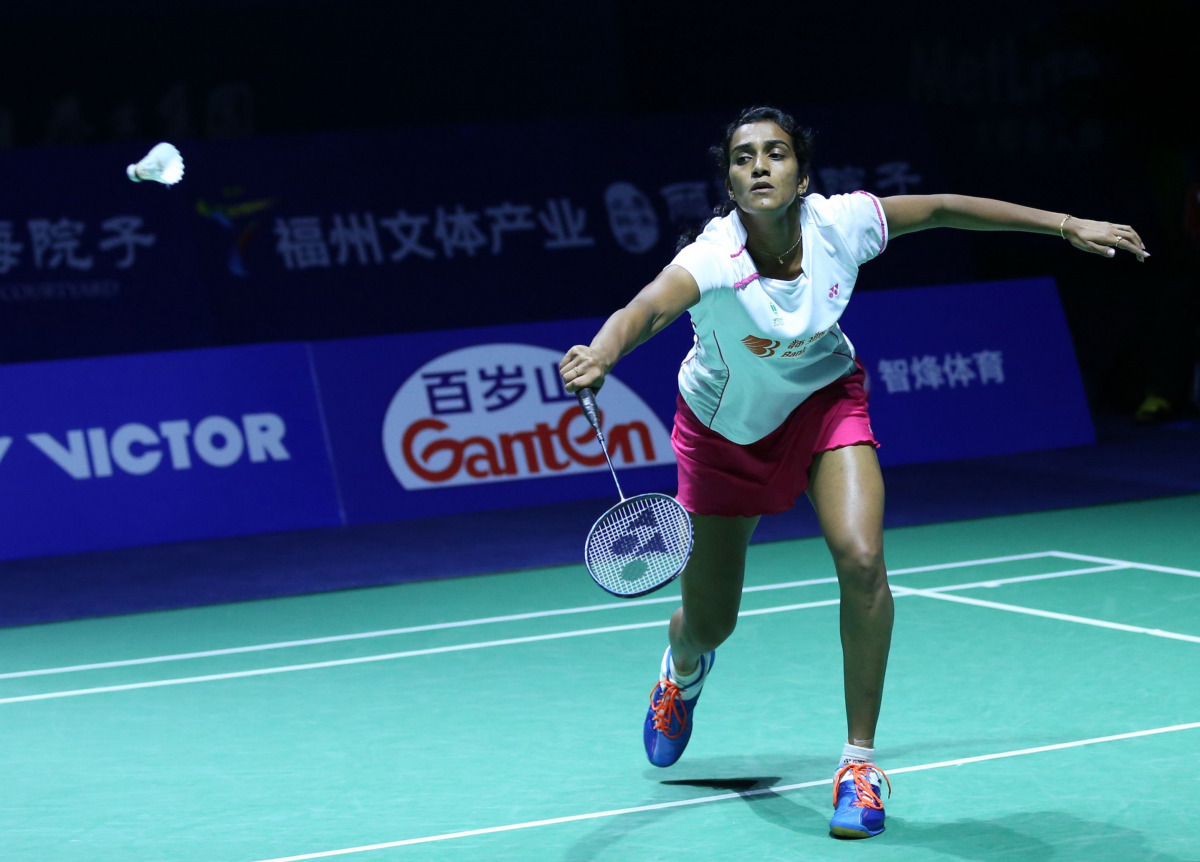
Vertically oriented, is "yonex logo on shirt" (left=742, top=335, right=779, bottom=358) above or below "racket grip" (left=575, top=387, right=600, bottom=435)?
above

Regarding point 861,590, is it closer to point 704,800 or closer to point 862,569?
point 862,569

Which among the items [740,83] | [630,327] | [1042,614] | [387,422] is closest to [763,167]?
[630,327]

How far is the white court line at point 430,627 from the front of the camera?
20.4 feet

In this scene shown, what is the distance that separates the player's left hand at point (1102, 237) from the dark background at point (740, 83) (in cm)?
831

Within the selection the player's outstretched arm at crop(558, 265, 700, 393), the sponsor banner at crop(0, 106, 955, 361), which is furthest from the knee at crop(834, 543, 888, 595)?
the sponsor banner at crop(0, 106, 955, 361)

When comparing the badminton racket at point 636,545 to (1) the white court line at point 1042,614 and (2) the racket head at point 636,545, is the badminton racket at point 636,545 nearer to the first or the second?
(2) the racket head at point 636,545

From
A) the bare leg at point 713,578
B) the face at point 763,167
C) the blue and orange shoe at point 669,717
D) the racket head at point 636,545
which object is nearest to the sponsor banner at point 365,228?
the blue and orange shoe at point 669,717

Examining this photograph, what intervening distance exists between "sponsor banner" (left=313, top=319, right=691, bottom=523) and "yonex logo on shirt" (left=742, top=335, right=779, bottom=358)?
5.35m

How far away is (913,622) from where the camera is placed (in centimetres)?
625

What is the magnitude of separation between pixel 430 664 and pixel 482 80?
823 centimetres

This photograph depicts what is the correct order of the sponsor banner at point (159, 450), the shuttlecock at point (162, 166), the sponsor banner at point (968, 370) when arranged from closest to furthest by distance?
the shuttlecock at point (162, 166) < the sponsor banner at point (159, 450) < the sponsor banner at point (968, 370)

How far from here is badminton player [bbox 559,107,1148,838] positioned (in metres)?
3.89

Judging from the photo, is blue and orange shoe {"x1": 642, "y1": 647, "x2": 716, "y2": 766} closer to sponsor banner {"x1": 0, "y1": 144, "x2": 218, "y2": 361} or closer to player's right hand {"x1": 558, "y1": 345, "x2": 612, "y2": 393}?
player's right hand {"x1": 558, "y1": 345, "x2": 612, "y2": 393}

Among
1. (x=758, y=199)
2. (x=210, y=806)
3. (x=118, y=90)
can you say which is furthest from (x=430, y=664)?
(x=118, y=90)
